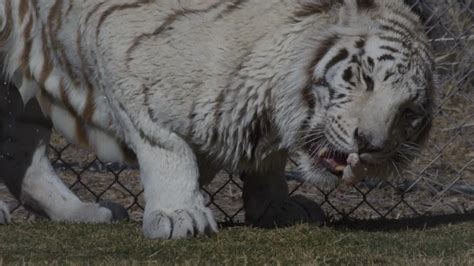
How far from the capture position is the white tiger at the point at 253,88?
461 cm

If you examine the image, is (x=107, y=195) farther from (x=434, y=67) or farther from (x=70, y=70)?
(x=434, y=67)

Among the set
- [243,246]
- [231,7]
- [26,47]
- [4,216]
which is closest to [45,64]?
[26,47]

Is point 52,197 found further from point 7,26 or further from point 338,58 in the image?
point 338,58

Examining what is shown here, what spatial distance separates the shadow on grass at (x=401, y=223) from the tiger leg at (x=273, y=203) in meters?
0.13

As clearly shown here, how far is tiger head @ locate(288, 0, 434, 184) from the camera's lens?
4.54 metres

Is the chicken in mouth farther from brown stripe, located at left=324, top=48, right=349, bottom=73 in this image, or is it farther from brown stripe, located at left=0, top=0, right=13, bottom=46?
brown stripe, located at left=0, top=0, right=13, bottom=46

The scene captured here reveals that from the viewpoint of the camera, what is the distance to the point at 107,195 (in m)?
7.09

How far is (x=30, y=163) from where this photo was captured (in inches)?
227

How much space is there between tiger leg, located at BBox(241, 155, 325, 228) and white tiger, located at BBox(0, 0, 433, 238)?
276mm

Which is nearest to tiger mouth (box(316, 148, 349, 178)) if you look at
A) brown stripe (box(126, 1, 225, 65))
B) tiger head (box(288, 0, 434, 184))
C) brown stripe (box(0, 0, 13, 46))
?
tiger head (box(288, 0, 434, 184))

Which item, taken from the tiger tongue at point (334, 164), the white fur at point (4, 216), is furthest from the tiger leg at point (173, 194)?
the white fur at point (4, 216)

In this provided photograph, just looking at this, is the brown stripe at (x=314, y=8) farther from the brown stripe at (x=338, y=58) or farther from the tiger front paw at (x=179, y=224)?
the tiger front paw at (x=179, y=224)

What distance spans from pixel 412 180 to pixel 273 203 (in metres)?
1.82

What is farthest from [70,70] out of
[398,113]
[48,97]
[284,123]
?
[398,113]
